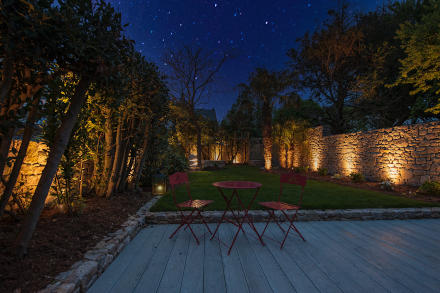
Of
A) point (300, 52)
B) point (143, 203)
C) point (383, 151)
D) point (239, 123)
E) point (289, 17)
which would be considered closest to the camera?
point (143, 203)

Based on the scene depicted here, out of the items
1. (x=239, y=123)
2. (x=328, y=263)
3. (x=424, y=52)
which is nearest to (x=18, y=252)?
(x=328, y=263)

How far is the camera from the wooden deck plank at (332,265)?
5.32 feet

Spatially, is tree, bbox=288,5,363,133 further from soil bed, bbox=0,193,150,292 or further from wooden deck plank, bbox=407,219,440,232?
soil bed, bbox=0,193,150,292

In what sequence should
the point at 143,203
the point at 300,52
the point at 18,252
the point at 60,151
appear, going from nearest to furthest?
the point at 18,252
the point at 60,151
the point at 143,203
the point at 300,52

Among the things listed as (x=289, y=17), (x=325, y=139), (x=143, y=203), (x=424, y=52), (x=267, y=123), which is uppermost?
(x=289, y=17)

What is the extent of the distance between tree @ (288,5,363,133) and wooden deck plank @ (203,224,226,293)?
430 inches

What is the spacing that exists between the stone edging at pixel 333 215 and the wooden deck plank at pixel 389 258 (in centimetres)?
46

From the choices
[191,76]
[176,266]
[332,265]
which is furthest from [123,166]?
[191,76]

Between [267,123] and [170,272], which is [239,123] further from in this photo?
[170,272]

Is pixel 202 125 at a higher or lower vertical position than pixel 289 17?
lower

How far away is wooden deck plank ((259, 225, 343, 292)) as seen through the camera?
5.31 feet

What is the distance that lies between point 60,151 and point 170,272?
1.54 m

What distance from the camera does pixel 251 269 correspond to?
6.08ft

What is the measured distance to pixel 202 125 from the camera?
520 inches
